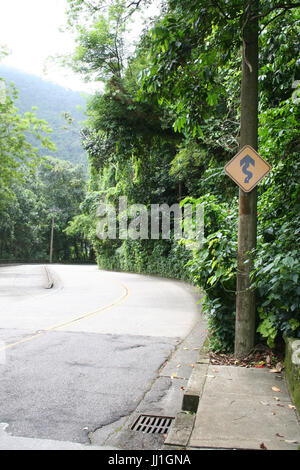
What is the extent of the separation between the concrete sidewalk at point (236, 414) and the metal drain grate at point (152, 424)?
0.84 ft

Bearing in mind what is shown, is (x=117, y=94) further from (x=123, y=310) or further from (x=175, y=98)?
(x=175, y=98)

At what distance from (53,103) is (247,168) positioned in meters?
169

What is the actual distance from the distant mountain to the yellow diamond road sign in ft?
390

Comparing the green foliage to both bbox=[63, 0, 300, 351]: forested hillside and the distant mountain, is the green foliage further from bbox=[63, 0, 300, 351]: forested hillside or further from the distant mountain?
bbox=[63, 0, 300, 351]: forested hillside

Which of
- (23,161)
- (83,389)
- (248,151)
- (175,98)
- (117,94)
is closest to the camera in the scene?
(83,389)

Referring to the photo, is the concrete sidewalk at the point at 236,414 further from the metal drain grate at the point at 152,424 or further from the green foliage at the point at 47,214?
the green foliage at the point at 47,214

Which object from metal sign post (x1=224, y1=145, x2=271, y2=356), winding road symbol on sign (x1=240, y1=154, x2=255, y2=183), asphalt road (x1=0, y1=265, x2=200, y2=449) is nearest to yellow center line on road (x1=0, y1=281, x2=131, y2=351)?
asphalt road (x1=0, y1=265, x2=200, y2=449)

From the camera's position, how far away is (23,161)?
23.3 meters

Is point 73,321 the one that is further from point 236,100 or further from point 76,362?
point 236,100

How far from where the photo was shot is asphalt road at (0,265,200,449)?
4.09 meters

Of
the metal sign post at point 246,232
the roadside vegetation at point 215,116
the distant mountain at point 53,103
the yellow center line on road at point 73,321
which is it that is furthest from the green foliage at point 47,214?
the metal sign post at point 246,232

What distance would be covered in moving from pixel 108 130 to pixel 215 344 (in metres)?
16.2
